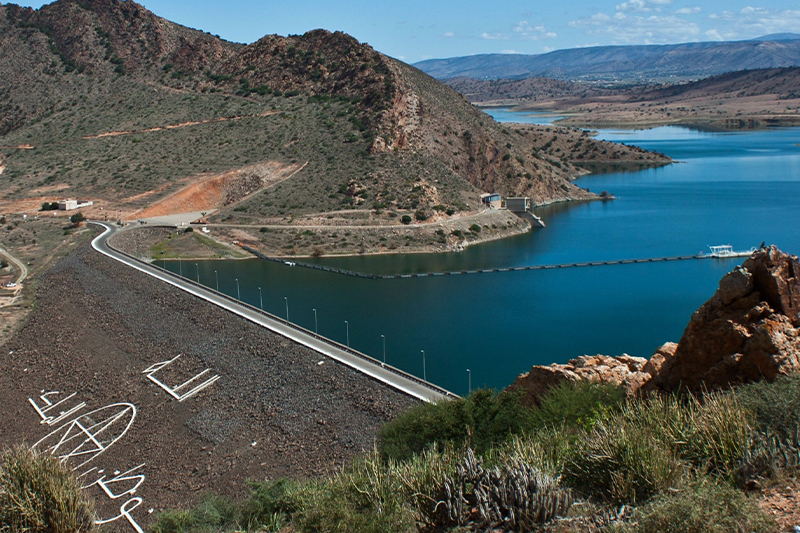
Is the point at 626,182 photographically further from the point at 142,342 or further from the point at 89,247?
the point at 142,342

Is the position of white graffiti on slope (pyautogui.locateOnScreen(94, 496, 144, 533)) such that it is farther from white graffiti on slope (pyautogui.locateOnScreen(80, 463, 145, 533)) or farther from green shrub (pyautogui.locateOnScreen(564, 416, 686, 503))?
green shrub (pyautogui.locateOnScreen(564, 416, 686, 503))

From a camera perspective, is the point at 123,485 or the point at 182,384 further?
the point at 182,384

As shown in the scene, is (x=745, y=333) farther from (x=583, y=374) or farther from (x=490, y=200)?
(x=490, y=200)

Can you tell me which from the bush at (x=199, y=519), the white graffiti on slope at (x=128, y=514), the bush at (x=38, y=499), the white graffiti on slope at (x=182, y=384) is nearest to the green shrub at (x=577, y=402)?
the bush at (x=199, y=519)

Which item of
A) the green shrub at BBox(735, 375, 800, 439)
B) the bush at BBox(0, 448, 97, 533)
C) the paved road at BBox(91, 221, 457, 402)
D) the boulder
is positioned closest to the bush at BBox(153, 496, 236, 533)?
the bush at BBox(0, 448, 97, 533)

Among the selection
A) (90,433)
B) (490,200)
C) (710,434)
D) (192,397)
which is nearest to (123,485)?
(90,433)

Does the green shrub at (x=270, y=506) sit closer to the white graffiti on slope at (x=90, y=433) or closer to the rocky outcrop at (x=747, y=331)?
the rocky outcrop at (x=747, y=331)

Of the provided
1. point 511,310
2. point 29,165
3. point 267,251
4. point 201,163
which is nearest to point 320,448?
point 511,310
